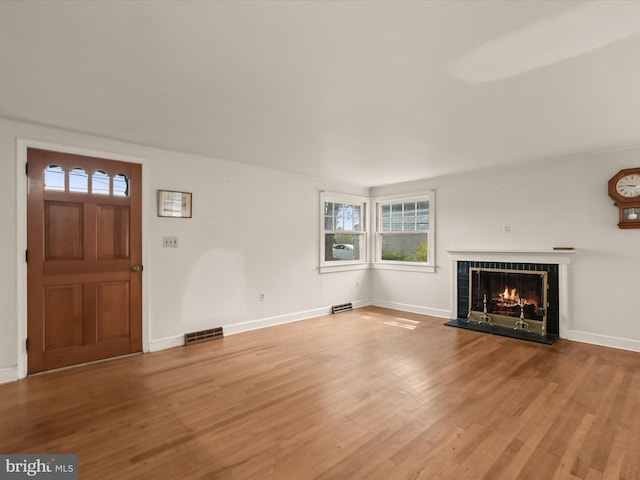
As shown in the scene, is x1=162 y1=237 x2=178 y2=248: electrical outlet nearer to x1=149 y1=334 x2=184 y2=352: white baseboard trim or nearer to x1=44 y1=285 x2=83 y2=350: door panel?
x1=44 y1=285 x2=83 y2=350: door panel

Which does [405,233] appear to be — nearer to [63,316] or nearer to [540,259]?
[540,259]

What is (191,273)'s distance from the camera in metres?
4.22

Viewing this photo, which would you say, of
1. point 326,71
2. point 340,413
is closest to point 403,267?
point 340,413

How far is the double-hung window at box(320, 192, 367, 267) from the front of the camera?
594cm

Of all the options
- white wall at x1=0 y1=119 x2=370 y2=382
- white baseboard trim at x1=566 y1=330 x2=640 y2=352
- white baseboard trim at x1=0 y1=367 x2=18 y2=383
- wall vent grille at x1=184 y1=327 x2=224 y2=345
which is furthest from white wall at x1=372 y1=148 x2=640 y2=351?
white baseboard trim at x1=0 y1=367 x2=18 y2=383

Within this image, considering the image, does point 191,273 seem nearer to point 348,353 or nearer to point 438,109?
point 348,353

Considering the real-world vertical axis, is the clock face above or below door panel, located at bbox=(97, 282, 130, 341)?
above

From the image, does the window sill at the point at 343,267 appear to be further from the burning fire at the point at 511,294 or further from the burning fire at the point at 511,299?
the burning fire at the point at 511,294

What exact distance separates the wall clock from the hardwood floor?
1564 mm

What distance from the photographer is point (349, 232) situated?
250 inches

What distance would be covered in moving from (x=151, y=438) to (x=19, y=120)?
313 centimetres

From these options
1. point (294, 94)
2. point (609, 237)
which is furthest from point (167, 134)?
point (609, 237)

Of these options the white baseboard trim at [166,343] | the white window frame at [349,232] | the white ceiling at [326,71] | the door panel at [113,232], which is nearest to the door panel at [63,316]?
the door panel at [113,232]

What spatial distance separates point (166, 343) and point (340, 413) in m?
2.57
